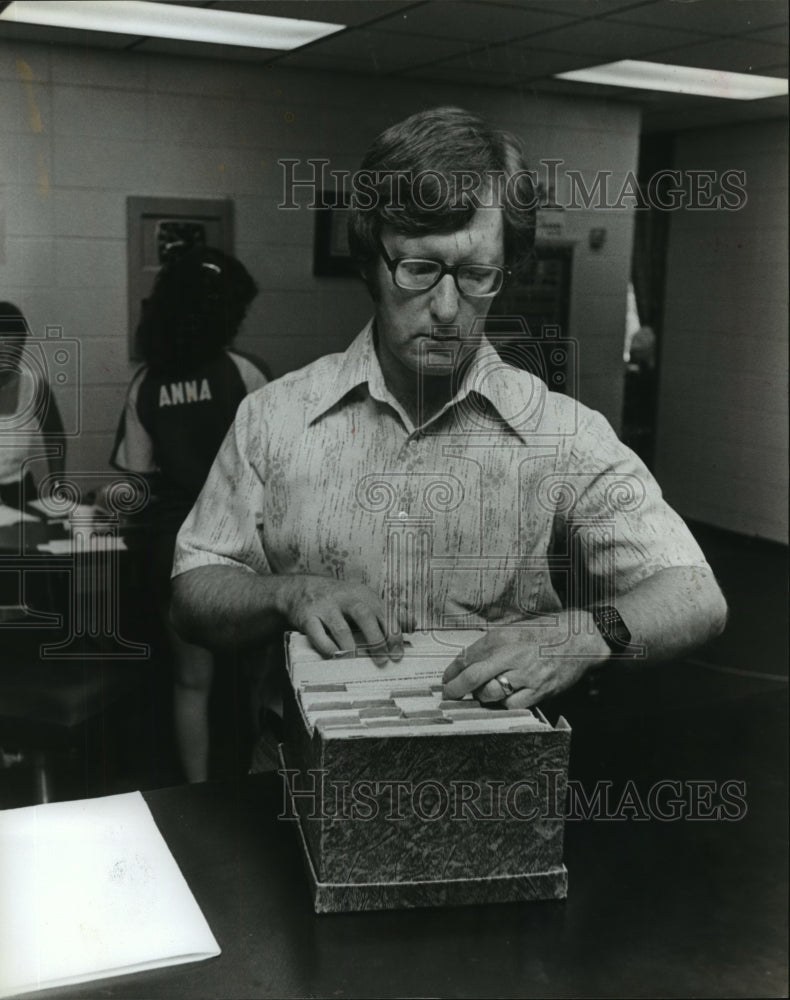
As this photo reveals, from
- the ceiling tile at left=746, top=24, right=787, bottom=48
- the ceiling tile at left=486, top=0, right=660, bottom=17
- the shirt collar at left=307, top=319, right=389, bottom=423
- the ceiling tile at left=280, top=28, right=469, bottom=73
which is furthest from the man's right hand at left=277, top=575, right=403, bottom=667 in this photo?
the ceiling tile at left=746, top=24, right=787, bottom=48

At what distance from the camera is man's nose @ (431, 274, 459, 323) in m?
1.25

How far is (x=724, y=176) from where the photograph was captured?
1451mm

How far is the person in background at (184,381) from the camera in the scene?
134cm

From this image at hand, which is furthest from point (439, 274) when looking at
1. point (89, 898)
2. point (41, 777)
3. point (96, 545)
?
point (41, 777)

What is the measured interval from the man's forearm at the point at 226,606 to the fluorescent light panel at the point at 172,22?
27.9 inches

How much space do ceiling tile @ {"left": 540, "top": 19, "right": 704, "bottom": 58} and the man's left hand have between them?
82cm

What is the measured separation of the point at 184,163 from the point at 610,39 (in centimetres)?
63

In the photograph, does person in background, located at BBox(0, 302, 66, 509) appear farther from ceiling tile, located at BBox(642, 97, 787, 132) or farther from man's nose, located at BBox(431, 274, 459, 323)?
ceiling tile, located at BBox(642, 97, 787, 132)

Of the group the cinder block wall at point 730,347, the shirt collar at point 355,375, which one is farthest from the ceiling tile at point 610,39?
the shirt collar at point 355,375

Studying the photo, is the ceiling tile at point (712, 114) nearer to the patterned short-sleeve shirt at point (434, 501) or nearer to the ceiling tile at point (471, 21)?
the ceiling tile at point (471, 21)

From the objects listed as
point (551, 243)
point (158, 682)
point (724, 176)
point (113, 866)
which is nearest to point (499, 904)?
point (113, 866)

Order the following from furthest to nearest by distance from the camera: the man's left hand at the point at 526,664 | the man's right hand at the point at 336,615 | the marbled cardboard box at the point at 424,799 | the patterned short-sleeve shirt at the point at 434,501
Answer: the patterned short-sleeve shirt at the point at 434,501 → the man's right hand at the point at 336,615 → the man's left hand at the point at 526,664 → the marbled cardboard box at the point at 424,799

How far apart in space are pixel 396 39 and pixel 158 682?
3.26ft

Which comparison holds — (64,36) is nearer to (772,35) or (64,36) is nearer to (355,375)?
(355,375)
